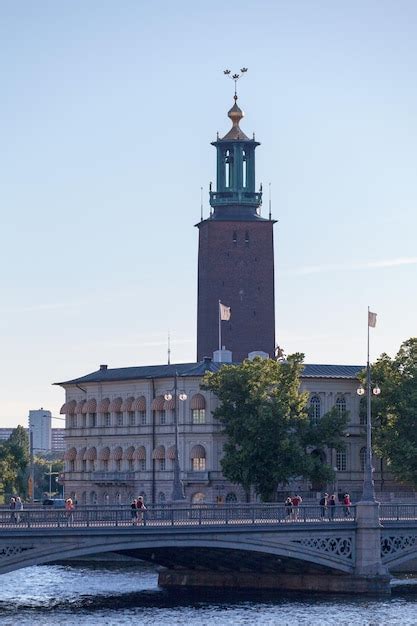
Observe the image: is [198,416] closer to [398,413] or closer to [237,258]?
[398,413]

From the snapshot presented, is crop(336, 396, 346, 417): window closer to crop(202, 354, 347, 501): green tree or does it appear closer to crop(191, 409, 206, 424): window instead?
crop(202, 354, 347, 501): green tree

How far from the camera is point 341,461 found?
568 feet

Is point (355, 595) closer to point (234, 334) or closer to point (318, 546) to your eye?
point (318, 546)

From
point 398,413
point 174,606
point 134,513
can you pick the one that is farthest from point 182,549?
point 398,413

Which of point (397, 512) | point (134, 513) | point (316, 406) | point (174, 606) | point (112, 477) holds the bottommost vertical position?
point (174, 606)

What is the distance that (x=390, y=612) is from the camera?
356 ft

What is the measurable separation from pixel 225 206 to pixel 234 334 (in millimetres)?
13199

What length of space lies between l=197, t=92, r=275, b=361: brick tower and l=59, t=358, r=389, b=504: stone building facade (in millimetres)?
14743

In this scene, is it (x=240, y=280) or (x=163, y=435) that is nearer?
(x=163, y=435)

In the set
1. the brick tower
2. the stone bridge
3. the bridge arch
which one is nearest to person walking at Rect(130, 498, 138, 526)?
the stone bridge

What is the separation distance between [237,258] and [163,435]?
1092 inches

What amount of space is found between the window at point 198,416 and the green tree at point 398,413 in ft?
51.3

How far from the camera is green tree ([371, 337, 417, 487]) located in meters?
158

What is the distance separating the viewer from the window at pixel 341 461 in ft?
567
